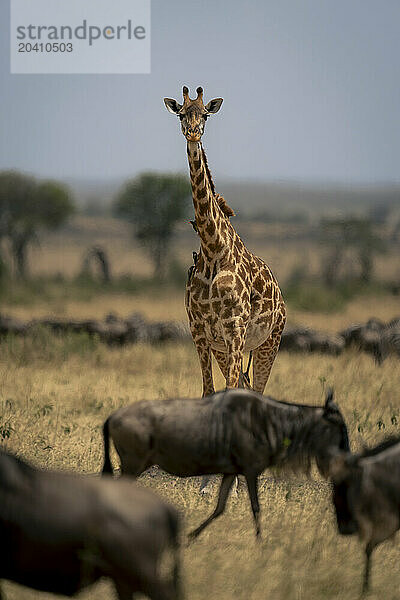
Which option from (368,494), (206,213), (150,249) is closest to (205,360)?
(206,213)

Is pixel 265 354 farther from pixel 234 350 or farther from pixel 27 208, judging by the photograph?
A: pixel 27 208

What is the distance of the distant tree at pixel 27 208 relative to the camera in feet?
131

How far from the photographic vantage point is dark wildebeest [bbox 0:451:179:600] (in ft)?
10.9

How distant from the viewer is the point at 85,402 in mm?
9781

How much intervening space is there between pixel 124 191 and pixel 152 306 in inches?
701

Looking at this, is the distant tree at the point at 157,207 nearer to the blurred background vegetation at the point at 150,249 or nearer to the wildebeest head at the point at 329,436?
the blurred background vegetation at the point at 150,249

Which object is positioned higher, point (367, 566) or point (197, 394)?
point (367, 566)

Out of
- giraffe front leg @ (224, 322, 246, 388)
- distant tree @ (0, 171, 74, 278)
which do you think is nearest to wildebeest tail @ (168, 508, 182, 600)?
giraffe front leg @ (224, 322, 246, 388)

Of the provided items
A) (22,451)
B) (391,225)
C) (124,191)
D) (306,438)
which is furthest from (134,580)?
(391,225)

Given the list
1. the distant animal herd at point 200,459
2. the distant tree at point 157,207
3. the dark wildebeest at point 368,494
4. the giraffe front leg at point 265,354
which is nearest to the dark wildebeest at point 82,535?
the distant animal herd at point 200,459

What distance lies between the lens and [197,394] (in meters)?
10.2

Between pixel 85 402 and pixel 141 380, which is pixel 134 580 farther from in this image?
pixel 141 380

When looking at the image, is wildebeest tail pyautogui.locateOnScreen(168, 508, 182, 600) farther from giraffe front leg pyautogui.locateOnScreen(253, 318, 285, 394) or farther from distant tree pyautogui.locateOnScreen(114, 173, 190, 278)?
distant tree pyautogui.locateOnScreen(114, 173, 190, 278)

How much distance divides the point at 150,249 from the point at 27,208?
668cm
